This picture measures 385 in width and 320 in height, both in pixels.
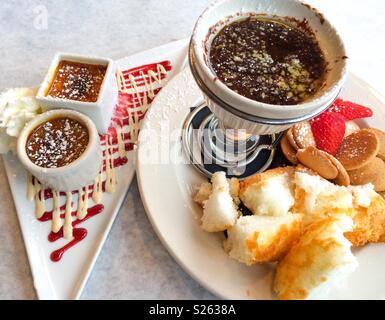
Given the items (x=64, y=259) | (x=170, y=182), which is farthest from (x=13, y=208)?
(x=170, y=182)

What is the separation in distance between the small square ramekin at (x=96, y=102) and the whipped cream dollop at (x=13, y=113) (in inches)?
1.6

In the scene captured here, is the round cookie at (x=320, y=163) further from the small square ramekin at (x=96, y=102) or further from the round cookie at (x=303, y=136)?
the small square ramekin at (x=96, y=102)

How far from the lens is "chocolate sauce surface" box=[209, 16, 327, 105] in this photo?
974 millimetres

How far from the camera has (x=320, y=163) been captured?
1.04 metres

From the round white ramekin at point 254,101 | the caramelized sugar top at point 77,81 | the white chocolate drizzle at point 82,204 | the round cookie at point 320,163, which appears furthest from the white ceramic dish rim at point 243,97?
the white chocolate drizzle at point 82,204

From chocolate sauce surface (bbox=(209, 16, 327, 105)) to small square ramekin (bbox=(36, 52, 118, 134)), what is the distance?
0.36m

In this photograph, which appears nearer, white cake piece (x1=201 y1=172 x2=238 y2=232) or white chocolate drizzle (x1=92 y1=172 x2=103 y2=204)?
white cake piece (x1=201 y1=172 x2=238 y2=232)

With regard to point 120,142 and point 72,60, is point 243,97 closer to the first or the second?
point 120,142

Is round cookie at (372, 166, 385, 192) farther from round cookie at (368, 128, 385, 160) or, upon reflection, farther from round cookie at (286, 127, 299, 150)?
round cookie at (286, 127, 299, 150)

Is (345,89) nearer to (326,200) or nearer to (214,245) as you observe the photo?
(326,200)

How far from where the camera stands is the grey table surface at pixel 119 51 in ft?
3.29

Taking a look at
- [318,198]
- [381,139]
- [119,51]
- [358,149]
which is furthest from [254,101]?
[119,51]

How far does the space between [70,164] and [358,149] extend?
31.8 inches

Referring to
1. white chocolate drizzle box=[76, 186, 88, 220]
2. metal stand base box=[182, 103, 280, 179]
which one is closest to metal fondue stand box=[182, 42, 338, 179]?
metal stand base box=[182, 103, 280, 179]
